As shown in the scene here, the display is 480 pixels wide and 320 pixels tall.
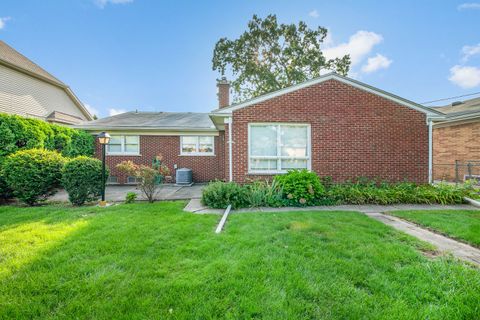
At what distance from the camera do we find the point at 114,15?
13.1 metres

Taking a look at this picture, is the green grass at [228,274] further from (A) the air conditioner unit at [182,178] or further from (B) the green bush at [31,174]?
(A) the air conditioner unit at [182,178]

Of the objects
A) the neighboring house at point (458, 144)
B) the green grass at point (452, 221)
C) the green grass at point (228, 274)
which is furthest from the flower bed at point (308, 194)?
the neighboring house at point (458, 144)

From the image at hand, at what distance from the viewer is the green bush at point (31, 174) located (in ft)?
21.9

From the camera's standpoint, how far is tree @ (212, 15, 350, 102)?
70.2 feet

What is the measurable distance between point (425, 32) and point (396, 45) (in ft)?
6.84

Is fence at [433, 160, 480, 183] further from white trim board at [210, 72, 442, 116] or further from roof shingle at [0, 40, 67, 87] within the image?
roof shingle at [0, 40, 67, 87]

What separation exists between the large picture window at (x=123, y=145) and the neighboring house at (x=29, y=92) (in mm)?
7013

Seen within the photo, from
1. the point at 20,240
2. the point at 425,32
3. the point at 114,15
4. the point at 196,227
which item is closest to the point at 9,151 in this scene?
the point at 20,240

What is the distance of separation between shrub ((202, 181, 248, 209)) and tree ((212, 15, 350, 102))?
17057 mm

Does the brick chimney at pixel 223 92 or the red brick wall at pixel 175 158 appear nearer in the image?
the brick chimney at pixel 223 92

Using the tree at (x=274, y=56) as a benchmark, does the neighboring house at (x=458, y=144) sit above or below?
below

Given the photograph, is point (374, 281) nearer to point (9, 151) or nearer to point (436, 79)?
point (9, 151)

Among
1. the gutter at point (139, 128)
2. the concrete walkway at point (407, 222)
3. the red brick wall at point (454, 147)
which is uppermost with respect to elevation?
the gutter at point (139, 128)

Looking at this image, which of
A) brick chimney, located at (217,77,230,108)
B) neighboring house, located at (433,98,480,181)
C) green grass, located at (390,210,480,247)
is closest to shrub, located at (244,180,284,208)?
green grass, located at (390,210,480,247)
